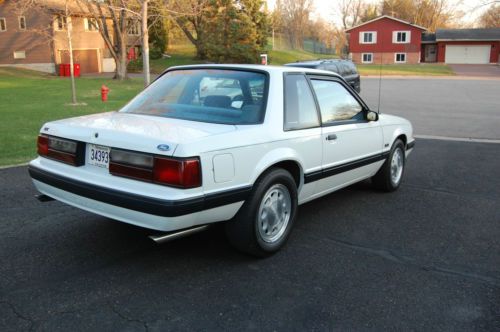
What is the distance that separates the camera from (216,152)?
11.5ft

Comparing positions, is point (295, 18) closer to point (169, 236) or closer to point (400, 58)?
point (400, 58)

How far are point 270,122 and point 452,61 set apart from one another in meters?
71.1

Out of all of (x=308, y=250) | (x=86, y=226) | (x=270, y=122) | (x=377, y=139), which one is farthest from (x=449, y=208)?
(x=86, y=226)

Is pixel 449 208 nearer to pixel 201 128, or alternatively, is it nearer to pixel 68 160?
pixel 201 128

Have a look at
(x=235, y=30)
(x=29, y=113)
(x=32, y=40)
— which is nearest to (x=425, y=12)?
(x=235, y=30)

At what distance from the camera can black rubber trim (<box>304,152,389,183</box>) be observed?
15.0 feet

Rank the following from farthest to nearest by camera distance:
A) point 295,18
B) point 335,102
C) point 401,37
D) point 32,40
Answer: point 295,18 < point 401,37 < point 32,40 < point 335,102

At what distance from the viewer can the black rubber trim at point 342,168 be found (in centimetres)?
457

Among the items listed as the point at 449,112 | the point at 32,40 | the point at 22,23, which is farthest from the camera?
the point at 32,40

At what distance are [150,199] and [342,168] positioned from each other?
2313 mm

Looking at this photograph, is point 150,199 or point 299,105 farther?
point 299,105

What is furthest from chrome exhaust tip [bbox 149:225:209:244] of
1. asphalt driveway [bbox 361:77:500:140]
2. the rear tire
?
asphalt driveway [bbox 361:77:500:140]

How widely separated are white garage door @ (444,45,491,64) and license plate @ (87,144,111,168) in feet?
235

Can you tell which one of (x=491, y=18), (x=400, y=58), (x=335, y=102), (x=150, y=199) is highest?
(x=491, y=18)
